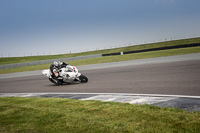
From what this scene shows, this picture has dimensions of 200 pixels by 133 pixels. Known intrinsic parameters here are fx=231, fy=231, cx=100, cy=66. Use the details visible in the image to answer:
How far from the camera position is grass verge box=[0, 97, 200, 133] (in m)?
4.23

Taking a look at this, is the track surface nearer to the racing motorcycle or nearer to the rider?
the racing motorcycle

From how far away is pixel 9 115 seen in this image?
6.07m

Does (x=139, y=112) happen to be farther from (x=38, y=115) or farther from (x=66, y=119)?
(x=38, y=115)

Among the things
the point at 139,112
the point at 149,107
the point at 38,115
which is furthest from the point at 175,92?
the point at 38,115

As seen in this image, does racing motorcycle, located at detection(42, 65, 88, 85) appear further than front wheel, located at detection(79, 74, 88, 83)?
No

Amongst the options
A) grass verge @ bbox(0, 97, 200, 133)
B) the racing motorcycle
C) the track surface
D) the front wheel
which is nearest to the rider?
the racing motorcycle

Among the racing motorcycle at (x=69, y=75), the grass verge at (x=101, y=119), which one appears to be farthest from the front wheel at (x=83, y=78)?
the grass verge at (x=101, y=119)

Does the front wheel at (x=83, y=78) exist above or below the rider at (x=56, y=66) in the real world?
below

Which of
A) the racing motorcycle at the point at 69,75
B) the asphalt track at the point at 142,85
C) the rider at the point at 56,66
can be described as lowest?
the asphalt track at the point at 142,85

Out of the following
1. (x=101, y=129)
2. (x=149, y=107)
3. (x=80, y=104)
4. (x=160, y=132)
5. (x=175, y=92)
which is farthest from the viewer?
(x=175, y=92)

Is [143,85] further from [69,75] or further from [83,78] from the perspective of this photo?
[69,75]

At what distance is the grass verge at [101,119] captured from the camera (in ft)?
13.9

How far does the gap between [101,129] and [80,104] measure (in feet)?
8.42

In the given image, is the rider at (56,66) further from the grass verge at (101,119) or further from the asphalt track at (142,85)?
the grass verge at (101,119)
